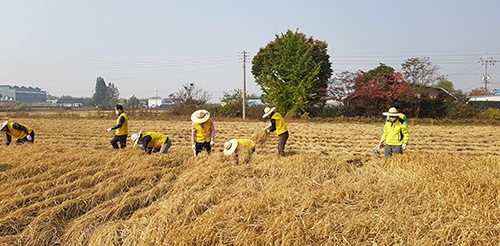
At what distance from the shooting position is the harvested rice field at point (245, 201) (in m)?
2.46

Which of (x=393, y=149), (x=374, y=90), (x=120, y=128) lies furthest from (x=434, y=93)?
(x=120, y=128)

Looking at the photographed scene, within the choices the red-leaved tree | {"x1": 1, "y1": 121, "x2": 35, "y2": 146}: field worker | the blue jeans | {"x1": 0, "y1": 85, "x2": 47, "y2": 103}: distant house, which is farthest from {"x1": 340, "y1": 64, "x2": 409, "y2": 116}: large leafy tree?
{"x1": 0, "y1": 85, "x2": 47, "y2": 103}: distant house

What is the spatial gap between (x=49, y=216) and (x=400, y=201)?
3261 millimetres

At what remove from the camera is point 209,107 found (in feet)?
86.7

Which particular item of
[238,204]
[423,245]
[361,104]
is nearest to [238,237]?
[238,204]

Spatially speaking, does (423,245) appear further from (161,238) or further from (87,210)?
(87,210)

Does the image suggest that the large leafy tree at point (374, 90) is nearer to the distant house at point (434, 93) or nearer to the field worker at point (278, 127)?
the distant house at point (434, 93)

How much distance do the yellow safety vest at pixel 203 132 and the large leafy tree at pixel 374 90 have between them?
58.6 ft

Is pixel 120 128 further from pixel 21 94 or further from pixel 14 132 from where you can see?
pixel 21 94

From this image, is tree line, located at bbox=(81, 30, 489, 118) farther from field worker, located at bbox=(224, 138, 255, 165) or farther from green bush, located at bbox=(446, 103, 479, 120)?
field worker, located at bbox=(224, 138, 255, 165)

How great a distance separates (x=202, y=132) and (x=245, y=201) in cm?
335

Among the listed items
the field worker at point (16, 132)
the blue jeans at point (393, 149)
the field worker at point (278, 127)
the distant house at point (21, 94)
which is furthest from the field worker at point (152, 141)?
the distant house at point (21, 94)

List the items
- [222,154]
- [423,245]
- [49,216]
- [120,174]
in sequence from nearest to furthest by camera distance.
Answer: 1. [423,245]
2. [49,216]
3. [120,174]
4. [222,154]

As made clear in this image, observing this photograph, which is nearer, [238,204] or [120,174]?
[238,204]
